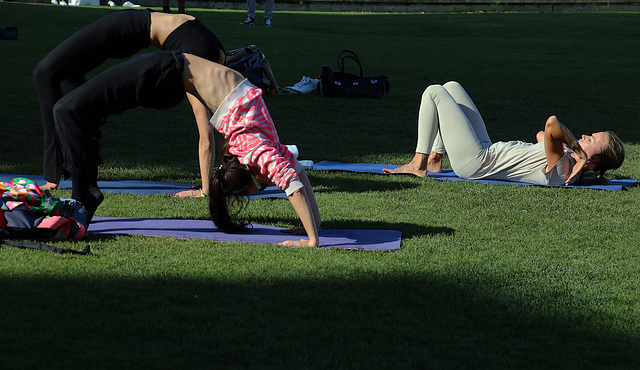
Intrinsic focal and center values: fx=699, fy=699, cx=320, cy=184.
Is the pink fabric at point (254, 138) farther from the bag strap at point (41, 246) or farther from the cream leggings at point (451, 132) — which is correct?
the cream leggings at point (451, 132)

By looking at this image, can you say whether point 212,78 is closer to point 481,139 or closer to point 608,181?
point 481,139

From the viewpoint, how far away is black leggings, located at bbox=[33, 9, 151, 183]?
15.1 ft

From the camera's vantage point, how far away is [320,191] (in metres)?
5.82

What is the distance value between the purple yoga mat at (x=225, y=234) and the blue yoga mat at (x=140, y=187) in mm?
878

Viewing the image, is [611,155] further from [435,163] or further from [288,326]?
[288,326]

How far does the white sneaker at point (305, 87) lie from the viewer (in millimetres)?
11602

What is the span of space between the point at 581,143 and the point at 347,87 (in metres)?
5.78

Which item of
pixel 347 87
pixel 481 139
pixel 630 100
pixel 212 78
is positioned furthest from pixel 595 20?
pixel 212 78

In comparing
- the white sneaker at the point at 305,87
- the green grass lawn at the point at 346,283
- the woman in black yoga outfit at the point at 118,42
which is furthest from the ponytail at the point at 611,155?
the white sneaker at the point at 305,87

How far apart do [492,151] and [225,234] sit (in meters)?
3.01

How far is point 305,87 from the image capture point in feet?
38.3

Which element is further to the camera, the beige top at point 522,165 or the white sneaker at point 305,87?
the white sneaker at point 305,87

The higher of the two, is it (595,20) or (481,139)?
(595,20)

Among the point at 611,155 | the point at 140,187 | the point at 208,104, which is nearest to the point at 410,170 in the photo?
the point at 611,155
